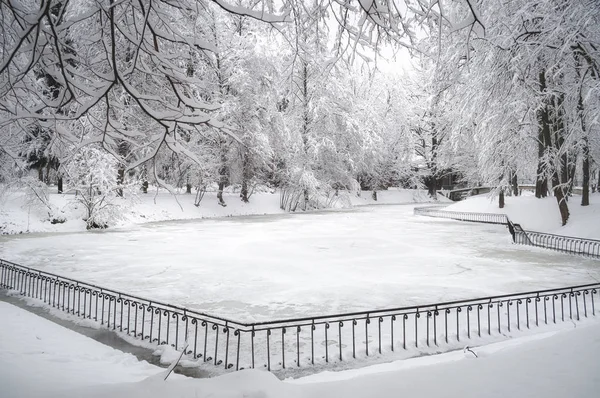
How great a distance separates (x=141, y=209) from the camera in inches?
1182

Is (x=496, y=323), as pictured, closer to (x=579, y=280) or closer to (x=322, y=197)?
(x=579, y=280)

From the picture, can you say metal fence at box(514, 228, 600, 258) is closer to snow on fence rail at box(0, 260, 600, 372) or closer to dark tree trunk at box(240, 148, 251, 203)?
snow on fence rail at box(0, 260, 600, 372)

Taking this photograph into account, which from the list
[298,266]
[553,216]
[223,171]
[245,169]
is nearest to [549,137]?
[553,216]

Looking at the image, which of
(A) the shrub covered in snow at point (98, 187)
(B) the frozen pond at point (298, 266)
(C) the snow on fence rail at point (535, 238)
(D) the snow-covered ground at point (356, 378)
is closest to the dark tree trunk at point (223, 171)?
(A) the shrub covered in snow at point (98, 187)

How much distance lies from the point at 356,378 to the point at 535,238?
17.2m

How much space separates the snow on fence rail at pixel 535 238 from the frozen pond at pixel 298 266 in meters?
0.75

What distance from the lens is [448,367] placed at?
455 cm

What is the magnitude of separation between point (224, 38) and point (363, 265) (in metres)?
23.1

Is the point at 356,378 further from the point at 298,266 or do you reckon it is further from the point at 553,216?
the point at 553,216

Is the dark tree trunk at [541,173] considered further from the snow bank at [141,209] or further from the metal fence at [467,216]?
the snow bank at [141,209]

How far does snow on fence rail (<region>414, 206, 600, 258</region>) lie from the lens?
15.4 m

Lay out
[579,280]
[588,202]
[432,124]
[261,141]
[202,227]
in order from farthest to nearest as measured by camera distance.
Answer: [432,124] < [261,141] < [202,227] < [588,202] < [579,280]

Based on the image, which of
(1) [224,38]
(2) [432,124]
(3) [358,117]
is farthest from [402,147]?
(1) [224,38]

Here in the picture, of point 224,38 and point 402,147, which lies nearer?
point 224,38
